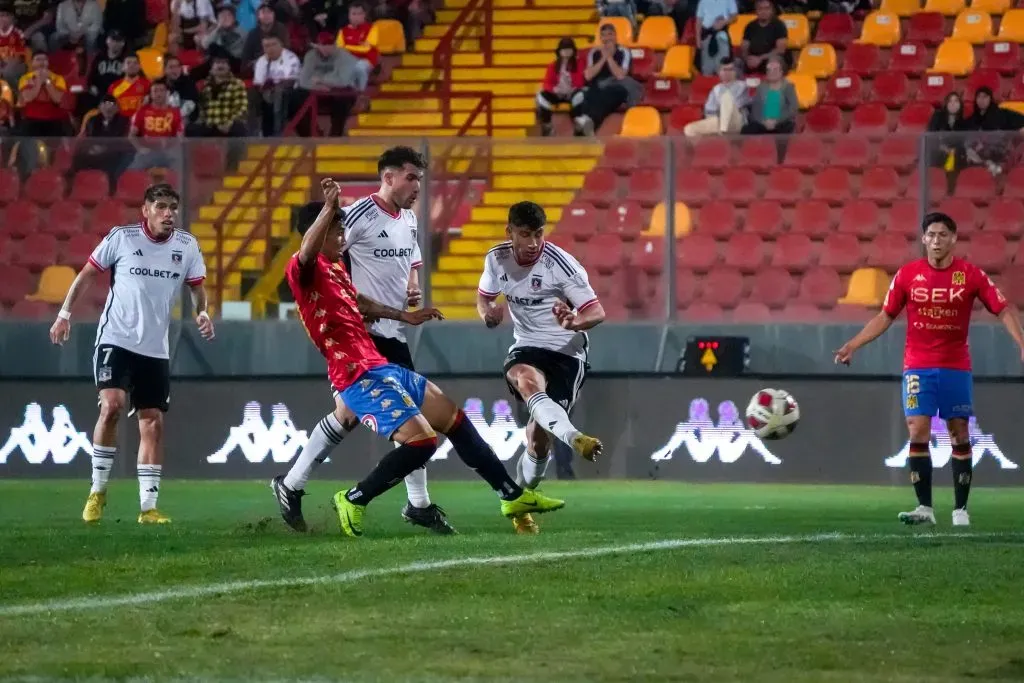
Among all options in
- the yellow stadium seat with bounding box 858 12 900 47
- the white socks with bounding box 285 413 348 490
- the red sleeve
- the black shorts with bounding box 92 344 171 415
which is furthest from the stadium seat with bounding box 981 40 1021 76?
the white socks with bounding box 285 413 348 490

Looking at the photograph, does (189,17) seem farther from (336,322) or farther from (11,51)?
(336,322)

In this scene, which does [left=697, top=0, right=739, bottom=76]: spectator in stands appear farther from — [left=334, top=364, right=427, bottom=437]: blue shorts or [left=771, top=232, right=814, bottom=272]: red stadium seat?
[left=334, top=364, right=427, bottom=437]: blue shorts

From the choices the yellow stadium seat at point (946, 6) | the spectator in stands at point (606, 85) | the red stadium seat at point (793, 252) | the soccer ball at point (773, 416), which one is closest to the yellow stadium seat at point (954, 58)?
the yellow stadium seat at point (946, 6)

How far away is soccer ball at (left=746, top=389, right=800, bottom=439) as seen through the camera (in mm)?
11547

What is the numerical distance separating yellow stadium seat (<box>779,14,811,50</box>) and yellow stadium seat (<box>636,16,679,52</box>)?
4.27 feet

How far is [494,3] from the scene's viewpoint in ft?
73.7

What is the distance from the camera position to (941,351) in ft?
34.6

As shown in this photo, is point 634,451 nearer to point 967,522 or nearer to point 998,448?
point 998,448

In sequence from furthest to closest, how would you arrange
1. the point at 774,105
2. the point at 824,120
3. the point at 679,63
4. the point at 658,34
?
the point at 658,34
the point at 679,63
the point at 824,120
the point at 774,105

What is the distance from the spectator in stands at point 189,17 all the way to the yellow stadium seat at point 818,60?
7.39m

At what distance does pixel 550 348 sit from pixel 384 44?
11968 mm

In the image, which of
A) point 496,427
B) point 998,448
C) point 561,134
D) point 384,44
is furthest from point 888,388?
point 384,44

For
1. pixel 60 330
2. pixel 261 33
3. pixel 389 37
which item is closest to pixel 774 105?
pixel 389 37

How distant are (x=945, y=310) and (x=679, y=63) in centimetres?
971
